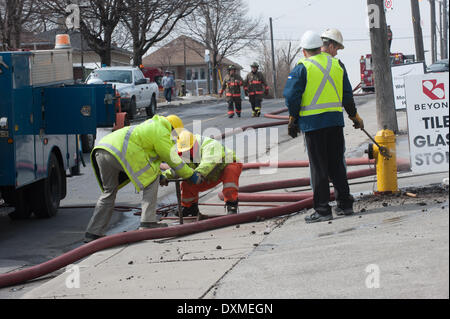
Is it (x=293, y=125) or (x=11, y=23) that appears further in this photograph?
(x=11, y=23)

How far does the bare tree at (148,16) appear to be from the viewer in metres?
36.3

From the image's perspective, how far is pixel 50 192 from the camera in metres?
11.0

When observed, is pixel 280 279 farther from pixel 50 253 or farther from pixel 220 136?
pixel 220 136

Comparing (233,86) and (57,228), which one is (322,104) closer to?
(57,228)

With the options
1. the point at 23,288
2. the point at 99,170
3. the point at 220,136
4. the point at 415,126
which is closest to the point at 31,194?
the point at 99,170

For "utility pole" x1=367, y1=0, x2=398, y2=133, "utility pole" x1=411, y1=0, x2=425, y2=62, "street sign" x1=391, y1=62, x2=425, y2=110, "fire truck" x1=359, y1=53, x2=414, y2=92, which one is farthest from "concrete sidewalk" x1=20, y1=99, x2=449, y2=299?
"fire truck" x1=359, y1=53, x2=414, y2=92

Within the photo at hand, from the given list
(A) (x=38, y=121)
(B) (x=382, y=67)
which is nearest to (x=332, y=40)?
(A) (x=38, y=121)

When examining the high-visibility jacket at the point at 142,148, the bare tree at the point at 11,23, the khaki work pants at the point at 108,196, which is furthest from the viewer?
the bare tree at the point at 11,23

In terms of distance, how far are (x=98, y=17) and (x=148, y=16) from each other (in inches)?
132

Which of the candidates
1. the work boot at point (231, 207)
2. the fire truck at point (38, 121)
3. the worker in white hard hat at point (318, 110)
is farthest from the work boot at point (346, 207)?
the fire truck at point (38, 121)

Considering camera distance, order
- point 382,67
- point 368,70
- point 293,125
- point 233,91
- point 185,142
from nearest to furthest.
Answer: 1. point 293,125
2. point 185,142
3. point 382,67
4. point 233,91
5. point 368,70

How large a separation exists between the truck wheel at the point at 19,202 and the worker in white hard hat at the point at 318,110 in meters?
4.39

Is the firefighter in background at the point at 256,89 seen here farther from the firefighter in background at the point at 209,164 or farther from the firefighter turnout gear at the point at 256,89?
the firefighter in background at the point at 209,164

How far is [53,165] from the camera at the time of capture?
11.1 meters
